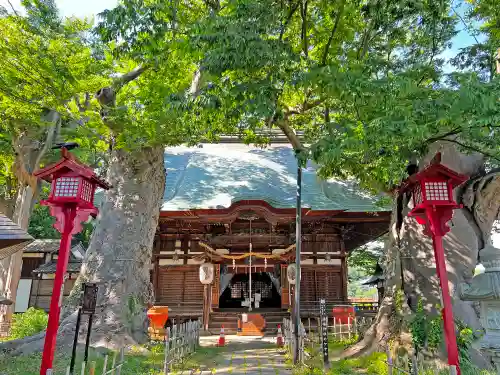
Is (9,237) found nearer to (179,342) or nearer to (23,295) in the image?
(179,342)

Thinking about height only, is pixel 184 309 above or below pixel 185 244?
below

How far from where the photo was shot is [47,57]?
30.6ft

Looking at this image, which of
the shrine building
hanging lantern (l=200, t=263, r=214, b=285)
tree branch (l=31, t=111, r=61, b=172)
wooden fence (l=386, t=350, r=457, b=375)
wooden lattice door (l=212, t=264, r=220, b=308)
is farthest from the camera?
wooden lattice door (l=212, t=264, r=220, b=308)

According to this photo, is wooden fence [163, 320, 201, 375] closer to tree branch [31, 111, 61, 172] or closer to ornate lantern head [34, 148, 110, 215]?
ornate lantern head [34, 148, 110, 215]

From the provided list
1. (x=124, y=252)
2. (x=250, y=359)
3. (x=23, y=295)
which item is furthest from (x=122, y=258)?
(x=23, y=295)

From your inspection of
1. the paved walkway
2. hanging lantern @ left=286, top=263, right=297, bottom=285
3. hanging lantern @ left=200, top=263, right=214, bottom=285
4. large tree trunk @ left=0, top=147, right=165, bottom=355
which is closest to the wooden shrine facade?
hanging lantern @ left=286, top=263, right=297, bottom=285

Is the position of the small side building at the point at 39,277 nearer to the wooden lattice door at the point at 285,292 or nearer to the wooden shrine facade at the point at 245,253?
the wooden shrine facade at the point at 245,253

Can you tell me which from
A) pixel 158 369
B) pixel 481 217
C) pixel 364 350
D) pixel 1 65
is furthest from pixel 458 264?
pixel 1 65

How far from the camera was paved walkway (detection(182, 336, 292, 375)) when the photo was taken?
307 inches

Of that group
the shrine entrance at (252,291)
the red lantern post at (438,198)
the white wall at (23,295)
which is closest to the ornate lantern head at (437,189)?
the red lantern post at (438,198)

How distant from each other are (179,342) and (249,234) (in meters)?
7.25

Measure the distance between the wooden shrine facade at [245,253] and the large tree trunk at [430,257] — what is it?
6.45 metres

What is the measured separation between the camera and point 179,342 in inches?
Result: 311

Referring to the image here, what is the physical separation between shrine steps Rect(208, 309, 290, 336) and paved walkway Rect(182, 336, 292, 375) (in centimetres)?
169
